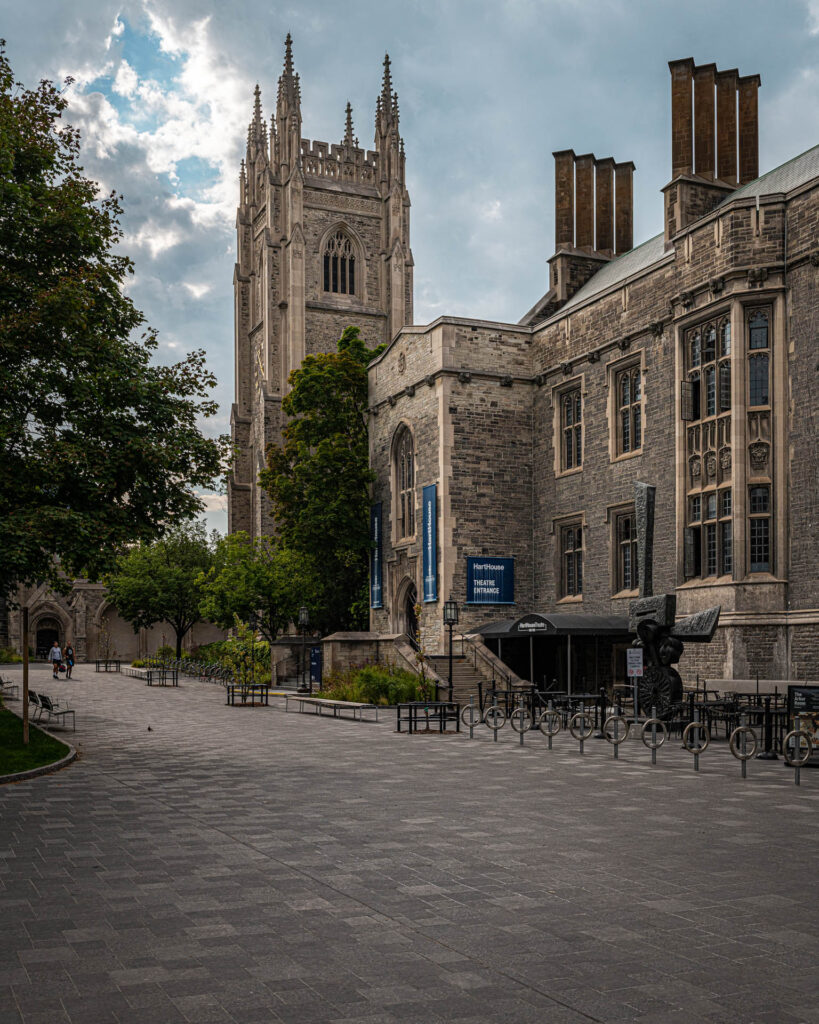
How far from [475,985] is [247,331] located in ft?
224

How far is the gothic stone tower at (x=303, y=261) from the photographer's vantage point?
63844 mm

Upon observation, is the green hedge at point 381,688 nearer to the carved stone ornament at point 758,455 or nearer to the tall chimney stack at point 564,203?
the carved stone ornament at point 758,455

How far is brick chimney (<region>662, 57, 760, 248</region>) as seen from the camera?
2977cm

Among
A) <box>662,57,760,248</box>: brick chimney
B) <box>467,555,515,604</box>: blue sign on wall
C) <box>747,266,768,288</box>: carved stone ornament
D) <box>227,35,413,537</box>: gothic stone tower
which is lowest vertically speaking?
<box>467,555,515,604</box>: blue sign on wall

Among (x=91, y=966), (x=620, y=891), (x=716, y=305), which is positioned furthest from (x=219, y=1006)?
(x=716, y=305)

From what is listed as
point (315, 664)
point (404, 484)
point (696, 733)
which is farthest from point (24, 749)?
point (404, 484)

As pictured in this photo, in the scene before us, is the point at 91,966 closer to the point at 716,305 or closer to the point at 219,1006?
the point at 219,1006

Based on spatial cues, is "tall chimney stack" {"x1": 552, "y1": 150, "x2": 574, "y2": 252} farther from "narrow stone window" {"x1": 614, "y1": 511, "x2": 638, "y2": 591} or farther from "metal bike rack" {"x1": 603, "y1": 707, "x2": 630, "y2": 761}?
"metal bike rack" {"x1": 603, "y1": 707, "x2": 630, "y2": 761}

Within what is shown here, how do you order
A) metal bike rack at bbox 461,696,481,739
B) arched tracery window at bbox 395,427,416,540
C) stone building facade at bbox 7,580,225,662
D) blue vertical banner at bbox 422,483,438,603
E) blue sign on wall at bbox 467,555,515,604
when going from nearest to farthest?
metal bike rack at bbox 461,696,481,739
blue sign on wall at bbox 467,555,515,604
blue vertical banner at bbox 422,483,438,603
arched tracery window at bbox 395,427,416,540
stone building facade at bbox 7,580,225,662

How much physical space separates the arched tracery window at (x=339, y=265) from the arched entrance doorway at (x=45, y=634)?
3096 centimetres

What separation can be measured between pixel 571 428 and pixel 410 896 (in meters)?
25.8

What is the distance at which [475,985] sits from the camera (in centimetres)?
532

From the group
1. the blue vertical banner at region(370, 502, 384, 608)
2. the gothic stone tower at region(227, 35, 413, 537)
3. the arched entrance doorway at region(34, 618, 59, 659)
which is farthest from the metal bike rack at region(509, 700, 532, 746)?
the arched entrance doorway at region(34, 618, 59, 659)

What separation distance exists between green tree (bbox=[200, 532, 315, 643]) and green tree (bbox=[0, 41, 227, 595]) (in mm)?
22093
